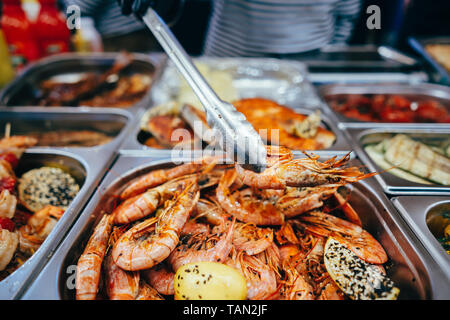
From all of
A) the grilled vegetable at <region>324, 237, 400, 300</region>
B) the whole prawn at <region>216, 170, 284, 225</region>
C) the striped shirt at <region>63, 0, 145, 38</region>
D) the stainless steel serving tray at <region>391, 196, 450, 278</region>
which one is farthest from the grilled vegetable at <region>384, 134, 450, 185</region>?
the striped shirt at <region>63, 0, 145, 38</region>

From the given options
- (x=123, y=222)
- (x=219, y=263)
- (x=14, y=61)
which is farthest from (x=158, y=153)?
(x=14, y=61)

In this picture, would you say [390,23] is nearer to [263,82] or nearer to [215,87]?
[263,82]

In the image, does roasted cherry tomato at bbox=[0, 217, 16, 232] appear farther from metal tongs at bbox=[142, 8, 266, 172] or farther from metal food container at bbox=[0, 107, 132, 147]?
metal tongs at bbox=[142, 8, 266, 172]

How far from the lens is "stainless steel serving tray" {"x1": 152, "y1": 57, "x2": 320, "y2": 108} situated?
2.95 metres

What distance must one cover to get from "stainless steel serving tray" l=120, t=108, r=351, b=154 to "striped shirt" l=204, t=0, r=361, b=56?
3.34 feet

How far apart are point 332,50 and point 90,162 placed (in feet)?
10.9

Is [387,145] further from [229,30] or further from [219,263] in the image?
[229,30]

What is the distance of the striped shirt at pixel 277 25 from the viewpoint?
2.90 meters

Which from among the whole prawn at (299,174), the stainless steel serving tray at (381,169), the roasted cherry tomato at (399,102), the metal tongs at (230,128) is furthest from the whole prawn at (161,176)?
the roasted cherry tomato at (399,102)

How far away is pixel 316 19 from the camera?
2.93 meters

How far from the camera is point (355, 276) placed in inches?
53.4

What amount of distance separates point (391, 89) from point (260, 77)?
138 cm

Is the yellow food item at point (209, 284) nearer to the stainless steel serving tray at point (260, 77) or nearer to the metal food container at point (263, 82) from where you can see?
the metal food container at point (263, 82)

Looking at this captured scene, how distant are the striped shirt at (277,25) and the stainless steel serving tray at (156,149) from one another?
102cm
